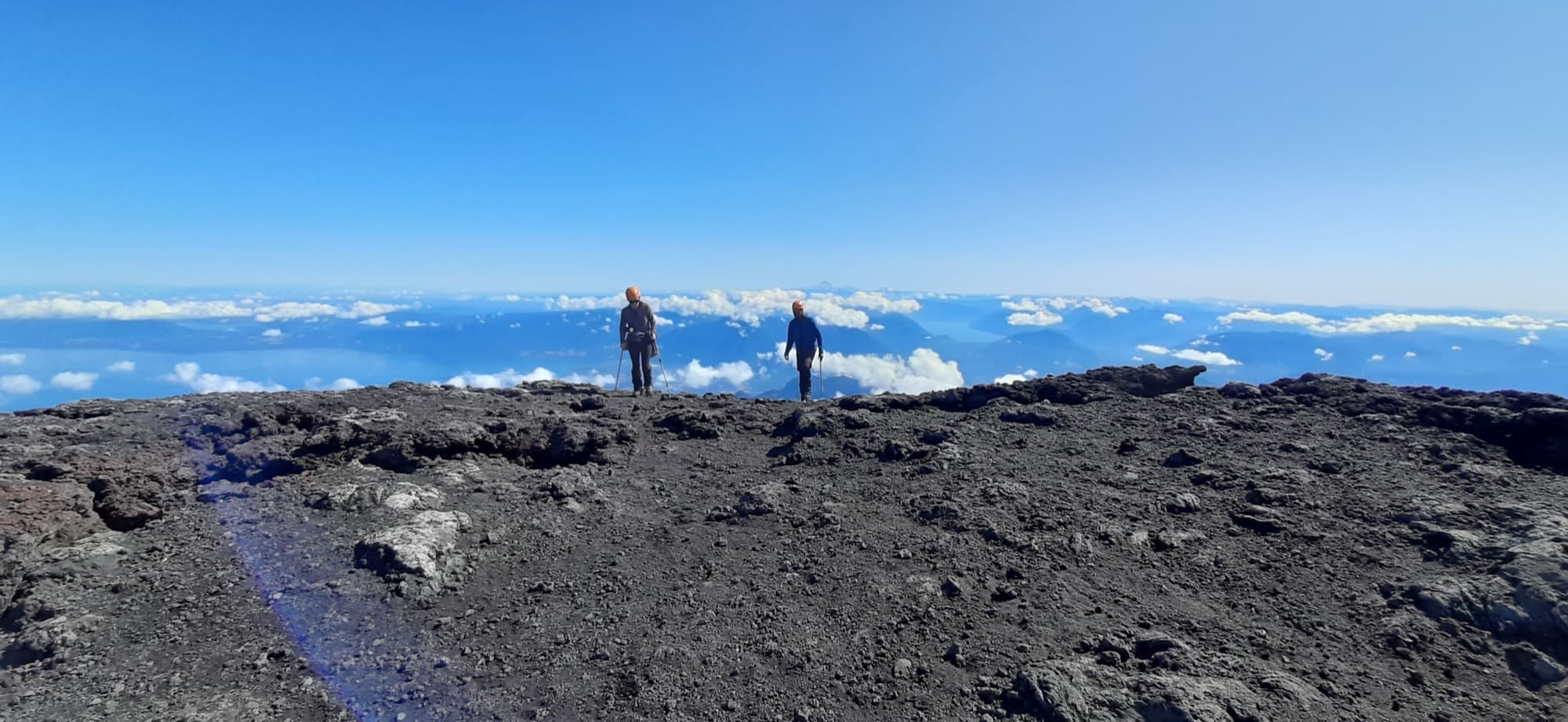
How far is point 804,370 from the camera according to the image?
15.7 meters

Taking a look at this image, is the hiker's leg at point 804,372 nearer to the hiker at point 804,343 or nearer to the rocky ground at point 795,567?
the hiker at point 804,343

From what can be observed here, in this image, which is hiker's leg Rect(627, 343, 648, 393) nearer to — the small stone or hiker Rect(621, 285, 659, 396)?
hiker Rect(621, 285, 659, 396)

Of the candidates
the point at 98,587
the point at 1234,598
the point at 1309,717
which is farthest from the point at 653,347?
the point at 1309,717

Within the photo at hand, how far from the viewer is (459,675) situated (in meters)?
4.91

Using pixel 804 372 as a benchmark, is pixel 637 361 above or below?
above

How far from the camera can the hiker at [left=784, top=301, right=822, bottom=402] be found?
15.6 metres

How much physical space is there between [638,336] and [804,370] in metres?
4.19

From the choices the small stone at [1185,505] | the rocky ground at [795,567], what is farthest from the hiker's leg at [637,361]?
the small stone at [1185,505]

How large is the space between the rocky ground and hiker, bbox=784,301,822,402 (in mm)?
5551

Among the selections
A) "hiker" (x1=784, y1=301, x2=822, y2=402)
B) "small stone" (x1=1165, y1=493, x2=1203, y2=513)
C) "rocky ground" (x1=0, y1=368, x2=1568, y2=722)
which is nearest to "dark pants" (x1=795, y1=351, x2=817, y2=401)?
"hiker" (x1=784, y1=301, x2=822, y2=402)

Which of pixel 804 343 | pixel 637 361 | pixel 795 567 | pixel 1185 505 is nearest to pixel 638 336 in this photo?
pixel 637 361

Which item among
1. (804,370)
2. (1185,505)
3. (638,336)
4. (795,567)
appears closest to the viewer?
(795,567)

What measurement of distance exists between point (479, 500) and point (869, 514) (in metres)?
4.97

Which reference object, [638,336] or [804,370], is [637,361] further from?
[804,370]
